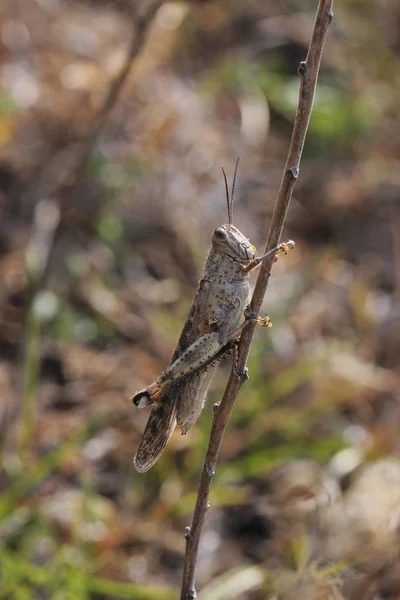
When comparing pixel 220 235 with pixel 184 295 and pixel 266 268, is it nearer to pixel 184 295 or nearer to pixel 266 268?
pixel 266 268

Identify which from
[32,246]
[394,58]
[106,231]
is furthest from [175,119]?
[394,58]

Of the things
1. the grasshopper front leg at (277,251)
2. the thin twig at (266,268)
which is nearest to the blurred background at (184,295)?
the thin twig at (266,268)

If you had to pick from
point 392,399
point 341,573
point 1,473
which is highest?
point 392,399

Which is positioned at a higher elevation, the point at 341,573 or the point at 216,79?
the point at 216,79

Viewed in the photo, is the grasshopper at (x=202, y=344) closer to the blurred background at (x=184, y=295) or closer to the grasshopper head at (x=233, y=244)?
the grasshopper head at (x=233, y=244)

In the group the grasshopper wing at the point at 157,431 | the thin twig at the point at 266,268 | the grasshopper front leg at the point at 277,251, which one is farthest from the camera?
the grasshopper wing at the point at 157,431

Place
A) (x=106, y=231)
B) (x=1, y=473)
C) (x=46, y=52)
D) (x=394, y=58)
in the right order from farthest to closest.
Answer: (x=394, y=58), (x=46, y=52), (x=106, y=231), (x=1, y=473)

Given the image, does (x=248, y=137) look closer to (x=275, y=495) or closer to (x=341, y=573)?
(x=275, y=495)

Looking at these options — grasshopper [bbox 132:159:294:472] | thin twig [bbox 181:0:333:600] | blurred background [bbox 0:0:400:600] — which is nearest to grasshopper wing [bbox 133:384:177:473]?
grasshopper [bbox 132:159:294:472]
